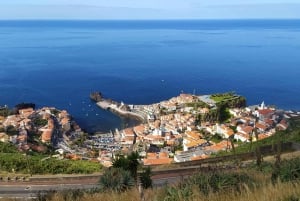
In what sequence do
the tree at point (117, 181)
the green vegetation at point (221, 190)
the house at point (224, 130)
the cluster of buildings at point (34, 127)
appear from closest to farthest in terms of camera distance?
the green vegetation at point (221, 190), the tree at point (117, 181), the cluster of buildings at point (34, 127), the house at point (224, 130)

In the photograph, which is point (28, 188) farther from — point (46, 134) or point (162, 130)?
point (162, 130)

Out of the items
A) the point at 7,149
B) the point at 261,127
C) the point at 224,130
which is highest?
the point at 7,149

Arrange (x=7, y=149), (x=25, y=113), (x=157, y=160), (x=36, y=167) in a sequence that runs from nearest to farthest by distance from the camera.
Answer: (x=36, y=167) < (x=7, y=149) < (x=157, y=160) < (x=25, y=113)

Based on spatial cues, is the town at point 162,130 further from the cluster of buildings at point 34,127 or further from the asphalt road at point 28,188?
the asphalt road at point 28,188

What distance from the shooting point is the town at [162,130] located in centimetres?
2609

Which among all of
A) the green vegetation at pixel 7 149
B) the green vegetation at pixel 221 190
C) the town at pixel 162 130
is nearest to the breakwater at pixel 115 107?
the town at pixel 162 130

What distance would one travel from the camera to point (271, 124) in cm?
3241

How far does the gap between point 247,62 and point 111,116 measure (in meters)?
40.8

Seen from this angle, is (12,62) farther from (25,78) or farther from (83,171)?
(83,171)

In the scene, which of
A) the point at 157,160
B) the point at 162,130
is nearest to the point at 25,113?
the point at 162,130

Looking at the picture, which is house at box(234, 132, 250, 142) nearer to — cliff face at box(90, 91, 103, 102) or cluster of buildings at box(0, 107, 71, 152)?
cluster of buildings at box(0, 107, 71, 152)

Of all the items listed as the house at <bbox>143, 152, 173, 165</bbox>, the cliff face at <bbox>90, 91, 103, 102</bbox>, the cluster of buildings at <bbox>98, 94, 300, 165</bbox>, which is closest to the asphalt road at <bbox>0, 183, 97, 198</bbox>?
the house at <bbox>143, 152, 173, 165</bbox>

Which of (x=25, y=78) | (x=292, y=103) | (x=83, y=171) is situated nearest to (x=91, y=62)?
(x=25, y=78)

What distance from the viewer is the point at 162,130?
108 ft
